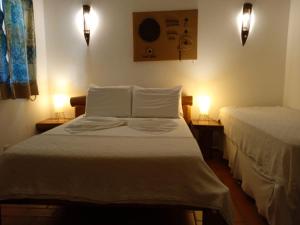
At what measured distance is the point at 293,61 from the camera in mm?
2953

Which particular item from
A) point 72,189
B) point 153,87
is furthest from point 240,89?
point 72,189

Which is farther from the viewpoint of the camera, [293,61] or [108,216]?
[293,61]

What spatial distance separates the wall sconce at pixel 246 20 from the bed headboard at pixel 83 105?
1.04 meters

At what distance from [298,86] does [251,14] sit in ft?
3.53

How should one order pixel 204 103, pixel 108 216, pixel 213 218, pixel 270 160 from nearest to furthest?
pixel 213 218 < pixel 270 160 < pixel 108 216 < pixel 204 103

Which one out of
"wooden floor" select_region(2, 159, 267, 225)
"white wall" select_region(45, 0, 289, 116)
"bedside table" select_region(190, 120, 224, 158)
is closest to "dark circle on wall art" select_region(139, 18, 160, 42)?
"white wall" select_region(45, 0, 289, 116)

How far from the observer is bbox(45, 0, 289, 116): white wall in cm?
309

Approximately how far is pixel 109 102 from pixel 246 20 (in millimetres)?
2023

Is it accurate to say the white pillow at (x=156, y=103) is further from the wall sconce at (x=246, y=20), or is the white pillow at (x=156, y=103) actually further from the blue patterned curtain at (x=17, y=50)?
the blue patterned curtain at (x=17, y=50)

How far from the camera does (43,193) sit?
1.55 m

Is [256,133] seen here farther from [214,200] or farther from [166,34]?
[166,34]

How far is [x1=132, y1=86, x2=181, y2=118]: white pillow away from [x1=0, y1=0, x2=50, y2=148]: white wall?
4.38ft

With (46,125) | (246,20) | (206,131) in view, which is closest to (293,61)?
(246,20)

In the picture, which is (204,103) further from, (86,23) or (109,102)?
(86,23)
